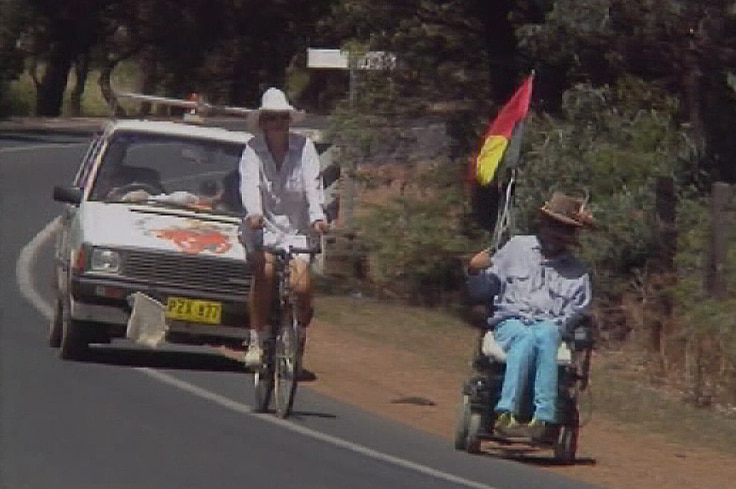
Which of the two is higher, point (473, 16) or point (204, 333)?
point (473, 16)

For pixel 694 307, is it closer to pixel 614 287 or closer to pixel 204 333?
pixel 614 287

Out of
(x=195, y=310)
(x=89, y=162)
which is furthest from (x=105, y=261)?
(x=89, y=162)

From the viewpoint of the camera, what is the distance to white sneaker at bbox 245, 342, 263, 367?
13.6 m

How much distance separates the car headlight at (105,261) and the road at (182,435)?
0.72 metres

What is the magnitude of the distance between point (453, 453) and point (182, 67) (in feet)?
187

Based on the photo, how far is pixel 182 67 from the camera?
226 ft

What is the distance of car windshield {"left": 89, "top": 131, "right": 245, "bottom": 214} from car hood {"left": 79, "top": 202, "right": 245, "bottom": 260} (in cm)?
19

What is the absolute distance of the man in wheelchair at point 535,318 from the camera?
12.6 m

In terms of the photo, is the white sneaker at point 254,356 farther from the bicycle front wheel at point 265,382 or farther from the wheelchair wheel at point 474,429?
the wheelchair wheel at point 474,429

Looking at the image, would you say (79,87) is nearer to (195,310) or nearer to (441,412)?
(195,310)

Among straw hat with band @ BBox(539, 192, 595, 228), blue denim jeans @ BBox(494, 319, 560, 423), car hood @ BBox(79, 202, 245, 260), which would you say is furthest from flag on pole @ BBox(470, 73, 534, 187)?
blue denim jeans @ BBox(494, 319, 560, 423)

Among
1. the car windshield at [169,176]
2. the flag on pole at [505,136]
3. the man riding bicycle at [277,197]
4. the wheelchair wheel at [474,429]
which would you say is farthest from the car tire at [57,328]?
the wheelchair wheel at [474,429]

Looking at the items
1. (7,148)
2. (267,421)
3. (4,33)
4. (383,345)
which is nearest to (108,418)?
(267,421)

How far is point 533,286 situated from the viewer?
42.2ft
